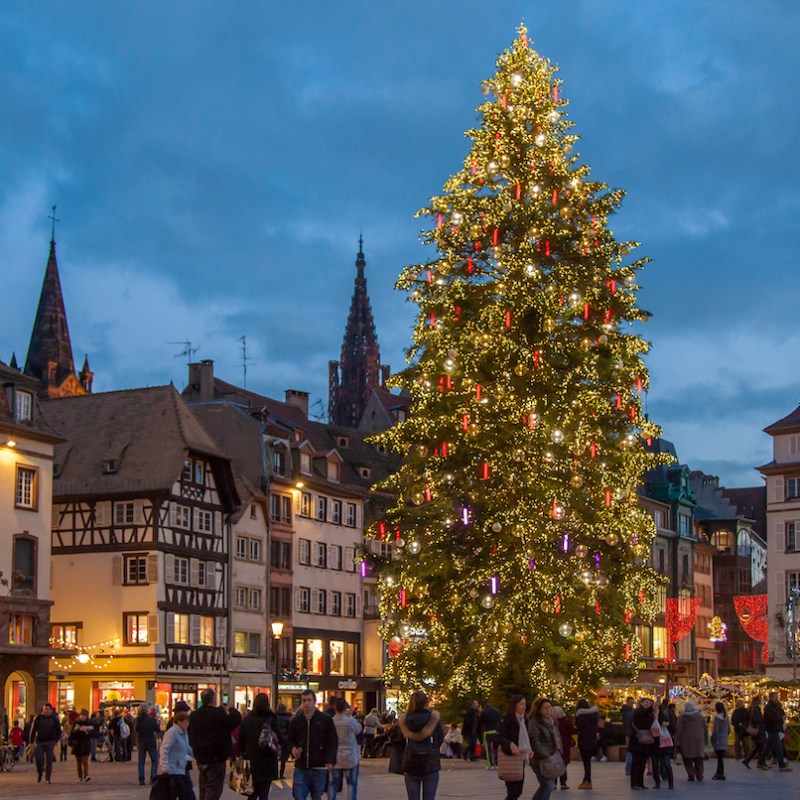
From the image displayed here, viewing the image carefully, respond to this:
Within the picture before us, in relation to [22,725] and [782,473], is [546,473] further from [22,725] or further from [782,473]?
[782,473]

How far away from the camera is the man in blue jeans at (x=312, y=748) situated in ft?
65.2

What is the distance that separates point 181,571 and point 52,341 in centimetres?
6344

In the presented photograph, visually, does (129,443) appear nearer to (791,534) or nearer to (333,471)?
(333,471)

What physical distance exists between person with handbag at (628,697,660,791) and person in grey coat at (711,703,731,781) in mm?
2839

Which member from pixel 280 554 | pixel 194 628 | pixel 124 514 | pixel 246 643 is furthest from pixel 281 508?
pixel 124 514

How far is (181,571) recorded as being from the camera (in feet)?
220

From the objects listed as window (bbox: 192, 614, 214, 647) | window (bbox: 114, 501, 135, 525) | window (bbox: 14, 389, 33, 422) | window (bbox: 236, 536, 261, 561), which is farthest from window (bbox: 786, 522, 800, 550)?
window (bbox: 14, 389, 33, 422)

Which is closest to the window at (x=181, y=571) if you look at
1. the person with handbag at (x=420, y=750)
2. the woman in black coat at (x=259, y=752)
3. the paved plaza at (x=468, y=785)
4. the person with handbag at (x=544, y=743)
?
the paved plaza at (x=468, y=785)

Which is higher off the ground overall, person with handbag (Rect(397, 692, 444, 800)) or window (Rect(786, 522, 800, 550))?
window (Rect(786, 522, 800, 550))

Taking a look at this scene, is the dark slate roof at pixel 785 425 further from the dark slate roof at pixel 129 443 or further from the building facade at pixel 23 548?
the building facade at pixel 23 548

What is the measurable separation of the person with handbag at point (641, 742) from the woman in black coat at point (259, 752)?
36.1 ft

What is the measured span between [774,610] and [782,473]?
7200 mm

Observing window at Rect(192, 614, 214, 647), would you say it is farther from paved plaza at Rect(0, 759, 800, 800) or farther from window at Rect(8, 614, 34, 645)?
paved plaza at Rect(0, 759, 800, 800)

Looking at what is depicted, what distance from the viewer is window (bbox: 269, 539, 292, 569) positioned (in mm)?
74750
